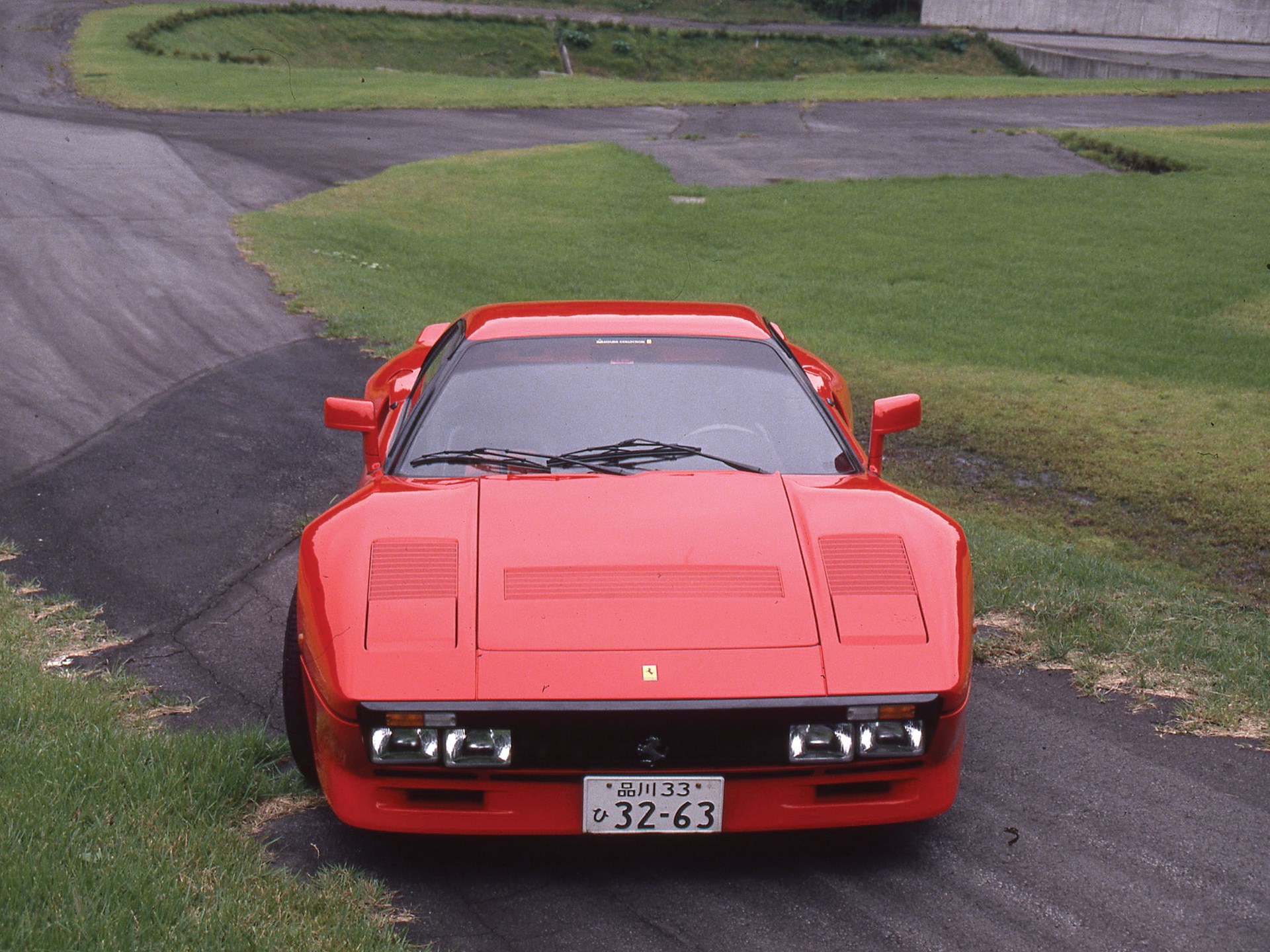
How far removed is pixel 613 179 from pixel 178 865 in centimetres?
1782

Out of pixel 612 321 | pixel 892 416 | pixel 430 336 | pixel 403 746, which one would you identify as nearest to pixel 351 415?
pixel 612 321

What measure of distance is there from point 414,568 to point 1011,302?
11.0 m

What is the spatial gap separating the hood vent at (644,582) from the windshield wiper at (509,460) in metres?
0.61

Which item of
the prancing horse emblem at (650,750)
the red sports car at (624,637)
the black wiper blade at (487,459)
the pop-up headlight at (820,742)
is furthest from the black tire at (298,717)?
the pop-up headlight at (820,742)

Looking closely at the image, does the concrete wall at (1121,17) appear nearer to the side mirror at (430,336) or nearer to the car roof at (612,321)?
the side mirror at (430,336)

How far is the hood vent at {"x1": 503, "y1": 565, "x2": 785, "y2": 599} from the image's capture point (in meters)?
3.39

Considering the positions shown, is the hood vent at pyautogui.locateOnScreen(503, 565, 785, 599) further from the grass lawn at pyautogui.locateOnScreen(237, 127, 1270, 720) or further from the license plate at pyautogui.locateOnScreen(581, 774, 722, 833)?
the grass lawn at pyautogui.locateOnScreen(237, 127, 1270, 720)

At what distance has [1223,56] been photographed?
140 ft

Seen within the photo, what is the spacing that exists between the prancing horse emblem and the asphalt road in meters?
0.39

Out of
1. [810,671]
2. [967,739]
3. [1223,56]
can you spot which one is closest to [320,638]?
[810,671]

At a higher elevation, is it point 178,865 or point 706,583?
point 706,583

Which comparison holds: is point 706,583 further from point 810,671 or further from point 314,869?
point 314,869

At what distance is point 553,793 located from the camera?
3133 mm

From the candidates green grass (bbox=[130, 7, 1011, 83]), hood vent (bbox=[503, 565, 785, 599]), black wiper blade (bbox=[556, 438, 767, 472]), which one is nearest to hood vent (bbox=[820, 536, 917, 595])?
hood vent (bbox=[503, 565, 785, 599])
